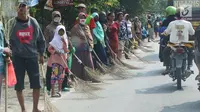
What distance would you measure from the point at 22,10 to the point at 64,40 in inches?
97.4

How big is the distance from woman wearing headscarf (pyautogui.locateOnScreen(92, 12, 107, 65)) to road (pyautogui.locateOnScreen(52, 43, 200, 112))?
3.22 feet

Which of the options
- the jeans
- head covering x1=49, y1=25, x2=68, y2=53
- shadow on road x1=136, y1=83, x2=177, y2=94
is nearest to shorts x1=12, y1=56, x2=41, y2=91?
head covering x1=49, y1=25, x2=68, y2=53

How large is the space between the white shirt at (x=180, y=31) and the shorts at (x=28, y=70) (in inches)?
162

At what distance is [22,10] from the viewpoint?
7.22 m

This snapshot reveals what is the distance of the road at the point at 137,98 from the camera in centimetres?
852

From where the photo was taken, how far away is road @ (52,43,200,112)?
852cm

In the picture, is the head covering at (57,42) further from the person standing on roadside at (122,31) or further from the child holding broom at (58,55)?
the person standing on roadside at (122,31)

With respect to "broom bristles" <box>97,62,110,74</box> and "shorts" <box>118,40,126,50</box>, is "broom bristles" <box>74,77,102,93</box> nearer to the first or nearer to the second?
"broom bristles" <box>97,62,110,74</box>

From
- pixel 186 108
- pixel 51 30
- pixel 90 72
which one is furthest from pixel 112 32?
pixel 186 108

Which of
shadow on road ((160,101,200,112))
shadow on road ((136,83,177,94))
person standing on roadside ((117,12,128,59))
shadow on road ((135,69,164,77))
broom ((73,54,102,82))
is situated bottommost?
shadow on road ((135,69,164,77))

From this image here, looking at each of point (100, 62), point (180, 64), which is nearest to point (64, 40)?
point (180, 64)

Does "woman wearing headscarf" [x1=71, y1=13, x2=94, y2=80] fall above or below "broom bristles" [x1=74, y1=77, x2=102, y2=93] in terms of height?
above

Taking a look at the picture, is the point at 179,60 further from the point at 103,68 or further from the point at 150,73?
the point at 150,73

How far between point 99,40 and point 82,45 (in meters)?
1.28
